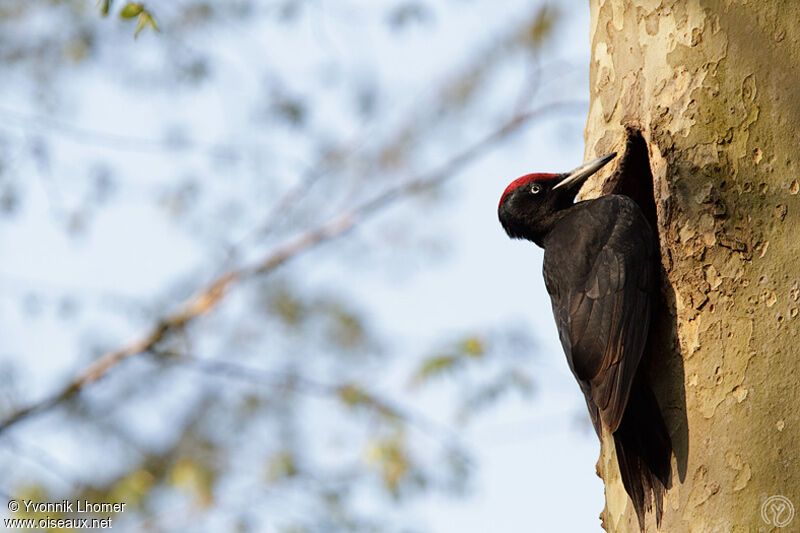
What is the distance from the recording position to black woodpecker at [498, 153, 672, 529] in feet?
9.02

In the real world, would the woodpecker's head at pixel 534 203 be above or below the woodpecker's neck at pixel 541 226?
above

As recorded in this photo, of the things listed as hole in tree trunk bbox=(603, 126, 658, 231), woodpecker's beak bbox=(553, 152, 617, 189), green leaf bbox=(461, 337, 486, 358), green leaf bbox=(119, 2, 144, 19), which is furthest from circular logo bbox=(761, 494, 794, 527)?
green leaf bbox=(461, 337, 486, 358)

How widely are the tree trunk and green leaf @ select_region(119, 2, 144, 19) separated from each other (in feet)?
6.43

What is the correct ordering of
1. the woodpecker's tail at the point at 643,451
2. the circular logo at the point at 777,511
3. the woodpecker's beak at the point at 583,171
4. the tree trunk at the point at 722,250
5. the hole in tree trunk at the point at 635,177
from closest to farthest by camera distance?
1. the circular logo at the point at 777,511
2. the tree trunk at the point at 722,250
3. the woodpecker's tail at the point at 643,451
4. the hole in tree trunk at the point at 635,177
5. the woodpecker's beak at the point at 583,171

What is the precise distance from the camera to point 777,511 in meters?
2.31

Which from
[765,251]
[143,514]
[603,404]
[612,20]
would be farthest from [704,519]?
[143,514]

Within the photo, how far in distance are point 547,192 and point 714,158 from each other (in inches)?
51.4

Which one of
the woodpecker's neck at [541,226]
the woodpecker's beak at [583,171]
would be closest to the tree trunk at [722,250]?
the woodpecker's beak at [583,171]

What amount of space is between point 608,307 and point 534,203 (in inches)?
43.0

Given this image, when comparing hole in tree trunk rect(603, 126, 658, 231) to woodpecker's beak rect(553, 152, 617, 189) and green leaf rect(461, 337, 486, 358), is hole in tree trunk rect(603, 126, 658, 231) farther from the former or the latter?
green leaf rect(461, 337, 486, 358)

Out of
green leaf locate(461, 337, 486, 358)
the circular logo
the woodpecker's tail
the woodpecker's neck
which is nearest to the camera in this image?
the circular logo

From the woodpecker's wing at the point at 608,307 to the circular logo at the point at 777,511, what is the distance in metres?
0.55

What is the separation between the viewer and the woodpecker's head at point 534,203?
160 inches

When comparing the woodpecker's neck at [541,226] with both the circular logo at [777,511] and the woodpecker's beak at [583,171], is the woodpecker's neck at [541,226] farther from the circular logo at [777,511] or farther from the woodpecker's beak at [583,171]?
the circular logo at [777,511]
